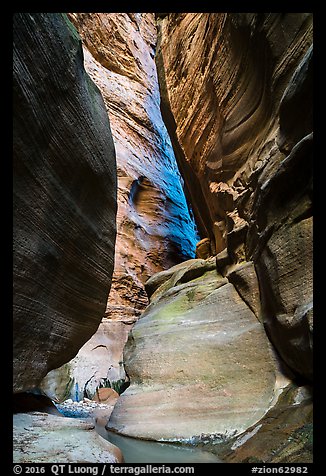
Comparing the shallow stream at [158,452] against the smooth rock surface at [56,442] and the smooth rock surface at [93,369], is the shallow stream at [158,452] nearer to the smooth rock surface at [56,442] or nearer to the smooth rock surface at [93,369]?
the smooth rock surface at [56,442]

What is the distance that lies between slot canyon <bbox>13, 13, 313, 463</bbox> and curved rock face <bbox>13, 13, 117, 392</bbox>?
0.02 metres

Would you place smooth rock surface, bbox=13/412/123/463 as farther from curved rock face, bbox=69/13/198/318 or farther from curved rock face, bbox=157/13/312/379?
curved rock face, bbox=69/13/198/318

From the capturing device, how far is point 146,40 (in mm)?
20078

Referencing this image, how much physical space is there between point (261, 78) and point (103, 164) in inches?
106

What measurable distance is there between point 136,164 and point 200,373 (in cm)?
1168

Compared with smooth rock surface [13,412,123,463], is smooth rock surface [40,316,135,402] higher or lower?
higher

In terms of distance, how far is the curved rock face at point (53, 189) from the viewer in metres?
2.93

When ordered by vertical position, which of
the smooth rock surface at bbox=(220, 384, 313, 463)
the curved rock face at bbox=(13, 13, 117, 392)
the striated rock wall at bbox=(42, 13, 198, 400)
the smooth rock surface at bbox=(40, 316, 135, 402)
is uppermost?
the striated rock wall at bbox=(42, 13, 198, 400)

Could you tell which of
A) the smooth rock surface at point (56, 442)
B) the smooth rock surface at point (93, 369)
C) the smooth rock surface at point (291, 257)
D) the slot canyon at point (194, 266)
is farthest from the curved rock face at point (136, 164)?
the smooth rock surface at point (56, 442)

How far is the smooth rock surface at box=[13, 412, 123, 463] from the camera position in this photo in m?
2.43

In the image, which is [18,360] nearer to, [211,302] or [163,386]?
[163,386]

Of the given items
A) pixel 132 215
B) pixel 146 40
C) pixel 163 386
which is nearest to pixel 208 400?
pixel 163 386

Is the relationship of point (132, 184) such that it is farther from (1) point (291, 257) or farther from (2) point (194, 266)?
(1) point (291, 257)

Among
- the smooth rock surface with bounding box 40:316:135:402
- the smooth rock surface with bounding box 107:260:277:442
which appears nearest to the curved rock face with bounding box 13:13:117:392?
the smooth rock surface with bounding box 107:260:277:442
